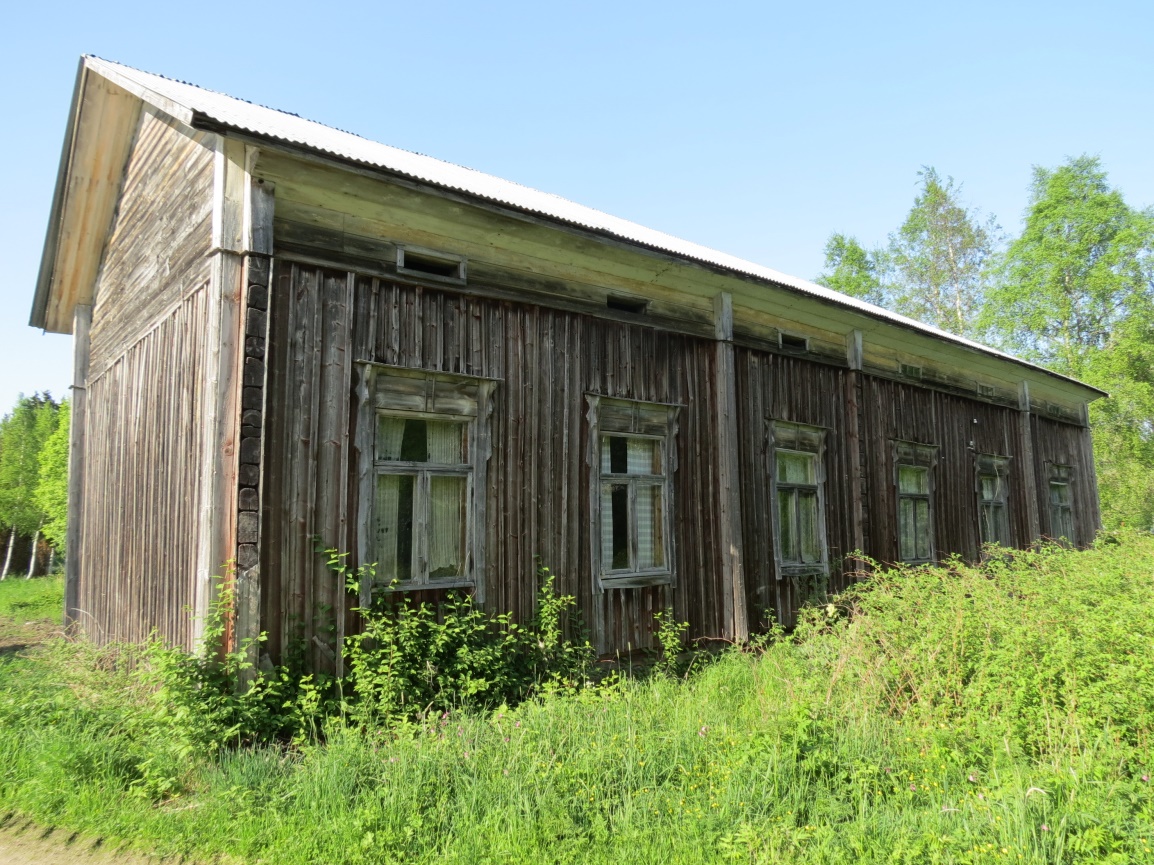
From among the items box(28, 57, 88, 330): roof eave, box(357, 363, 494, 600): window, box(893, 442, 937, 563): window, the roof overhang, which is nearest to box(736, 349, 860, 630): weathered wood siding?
box(893, 442, 937, 563): window

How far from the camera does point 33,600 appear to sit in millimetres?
14812

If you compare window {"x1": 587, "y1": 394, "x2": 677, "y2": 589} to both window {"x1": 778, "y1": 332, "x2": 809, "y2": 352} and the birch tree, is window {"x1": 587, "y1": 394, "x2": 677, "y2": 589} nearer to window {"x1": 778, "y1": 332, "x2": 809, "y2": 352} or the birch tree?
window {"x1": 778, "y1": 332, "x2": 809, "y2": 352}

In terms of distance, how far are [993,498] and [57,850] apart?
1457 cm

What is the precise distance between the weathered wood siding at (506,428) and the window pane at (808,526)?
189 centimetres

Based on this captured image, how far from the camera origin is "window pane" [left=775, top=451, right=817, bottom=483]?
9.40 meters

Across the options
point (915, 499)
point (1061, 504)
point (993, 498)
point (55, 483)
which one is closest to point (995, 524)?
point (993, 498)

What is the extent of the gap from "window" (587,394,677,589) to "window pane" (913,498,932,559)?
5908 mm

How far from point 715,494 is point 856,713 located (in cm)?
365

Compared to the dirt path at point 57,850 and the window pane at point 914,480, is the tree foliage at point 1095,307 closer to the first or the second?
the window pane at point 914,480

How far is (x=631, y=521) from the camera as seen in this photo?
296 inches

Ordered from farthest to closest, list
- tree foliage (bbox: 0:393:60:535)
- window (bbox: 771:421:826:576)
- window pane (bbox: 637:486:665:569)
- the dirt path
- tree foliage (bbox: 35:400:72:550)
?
tree foliage (bbox: 0:393:60:535), tree foliage (bbox: 35:400:72:550), window (bbox: 771:421:826:576), window pane (bbox: 637:486:665:569), the dirt path

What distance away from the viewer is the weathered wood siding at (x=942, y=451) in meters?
10.8

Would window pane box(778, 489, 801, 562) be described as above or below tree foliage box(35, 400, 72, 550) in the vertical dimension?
below

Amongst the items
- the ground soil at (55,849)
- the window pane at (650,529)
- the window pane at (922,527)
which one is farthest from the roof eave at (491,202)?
the ground soil at (55,849)
